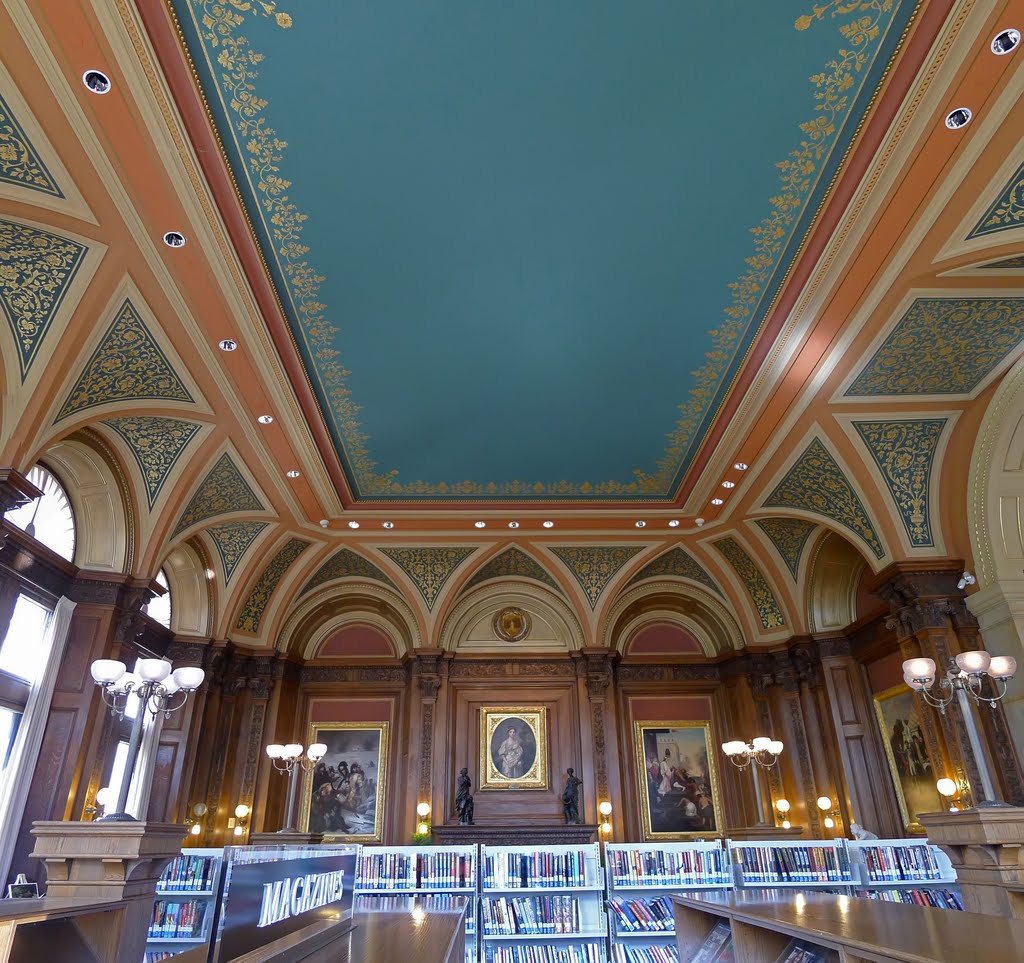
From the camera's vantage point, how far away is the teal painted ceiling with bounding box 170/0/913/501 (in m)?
5.22

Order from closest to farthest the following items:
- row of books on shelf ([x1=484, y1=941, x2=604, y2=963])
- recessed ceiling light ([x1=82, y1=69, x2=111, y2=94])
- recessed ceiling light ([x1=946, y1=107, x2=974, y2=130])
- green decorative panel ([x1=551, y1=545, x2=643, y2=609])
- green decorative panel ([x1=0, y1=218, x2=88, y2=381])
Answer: recessed ceiling light ([x1=82, y1=69, x2=111, y2=94])
recessed ceiling light ([x1=946, y1=107, x2=974, y2=130])
green decorative panel ([x1=0, y1=218, x2=88, y2=381])
row of books on shelf ([x1=484, y1=941, x2=604, y2=963])
green decorative panel ([x1=551, y1=545, x2=643, y2=609])

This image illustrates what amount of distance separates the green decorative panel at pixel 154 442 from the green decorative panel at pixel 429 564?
4403 millimetres

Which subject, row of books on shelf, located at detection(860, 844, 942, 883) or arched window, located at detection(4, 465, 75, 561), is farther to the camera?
arched window, located at detection(4, 465, 75, 561)

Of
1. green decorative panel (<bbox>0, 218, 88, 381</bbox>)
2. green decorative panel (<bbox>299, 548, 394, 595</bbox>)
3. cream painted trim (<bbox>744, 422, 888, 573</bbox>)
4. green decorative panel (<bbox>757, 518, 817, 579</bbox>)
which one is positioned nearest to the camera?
green decorative panel (<bbox>0, 218, 88, 381</bbox>)

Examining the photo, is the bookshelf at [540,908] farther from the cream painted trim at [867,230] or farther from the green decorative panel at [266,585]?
the green decorative panel at [266,585]

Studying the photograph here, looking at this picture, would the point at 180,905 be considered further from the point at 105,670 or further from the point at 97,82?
the point at 97,82

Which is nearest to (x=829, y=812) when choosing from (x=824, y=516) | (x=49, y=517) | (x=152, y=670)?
(x=824, y=516)

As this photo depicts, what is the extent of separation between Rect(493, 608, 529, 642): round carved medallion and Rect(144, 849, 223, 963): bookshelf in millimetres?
7641

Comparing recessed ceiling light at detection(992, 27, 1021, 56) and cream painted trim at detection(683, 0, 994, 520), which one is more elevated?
cream painted trim at detection(683, 0, 994, 520)

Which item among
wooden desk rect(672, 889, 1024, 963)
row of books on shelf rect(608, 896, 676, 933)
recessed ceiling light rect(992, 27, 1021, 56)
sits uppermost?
recessed ceiling light rect(992, 27, 1021, 56)

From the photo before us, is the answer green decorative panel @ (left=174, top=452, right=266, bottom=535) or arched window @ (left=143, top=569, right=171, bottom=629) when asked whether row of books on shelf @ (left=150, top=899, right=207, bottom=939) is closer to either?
green decorative panel @ (left=174, top=452, right=266, bottom=535)

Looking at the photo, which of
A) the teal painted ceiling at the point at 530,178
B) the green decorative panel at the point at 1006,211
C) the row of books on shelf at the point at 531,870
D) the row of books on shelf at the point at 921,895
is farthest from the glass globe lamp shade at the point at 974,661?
the row of books on shelf at the point at 531,870

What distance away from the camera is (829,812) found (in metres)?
11.6

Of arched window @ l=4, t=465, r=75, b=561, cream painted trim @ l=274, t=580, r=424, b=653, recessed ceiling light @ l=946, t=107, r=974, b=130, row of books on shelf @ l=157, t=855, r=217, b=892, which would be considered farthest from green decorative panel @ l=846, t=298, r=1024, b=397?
arched window @ l=4, t=465, r=75, b=561
